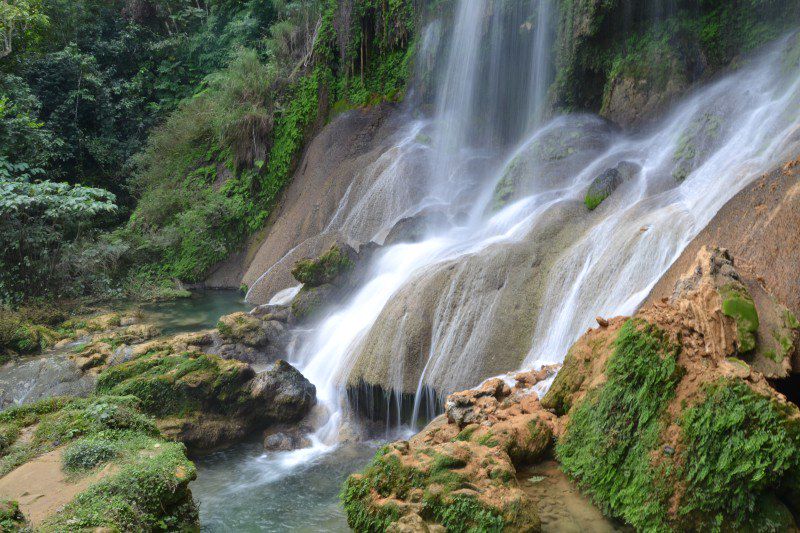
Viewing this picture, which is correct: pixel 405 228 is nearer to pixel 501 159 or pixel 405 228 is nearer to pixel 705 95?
pixel 501 159

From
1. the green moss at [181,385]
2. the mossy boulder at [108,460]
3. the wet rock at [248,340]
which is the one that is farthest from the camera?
the wet rock at [248,340]

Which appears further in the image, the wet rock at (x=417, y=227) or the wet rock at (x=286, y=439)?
the wet rock at (x=417, y=227)

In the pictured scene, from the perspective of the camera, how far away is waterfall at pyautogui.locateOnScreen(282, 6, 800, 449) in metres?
8.39

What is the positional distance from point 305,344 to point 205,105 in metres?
15.0

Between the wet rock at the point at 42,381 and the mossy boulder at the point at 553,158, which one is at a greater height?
the mossy boulder at the point at 553,158

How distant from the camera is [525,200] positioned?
13.0 metres

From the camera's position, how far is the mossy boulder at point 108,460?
→ 504 centimetres

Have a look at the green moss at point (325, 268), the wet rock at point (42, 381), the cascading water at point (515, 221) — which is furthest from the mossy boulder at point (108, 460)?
the green moss at point (325, 268)

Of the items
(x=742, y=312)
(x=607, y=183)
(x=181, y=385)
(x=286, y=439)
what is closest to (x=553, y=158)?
(x=607, y=183)

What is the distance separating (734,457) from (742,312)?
131 cm

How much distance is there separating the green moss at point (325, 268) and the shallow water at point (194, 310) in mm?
3494

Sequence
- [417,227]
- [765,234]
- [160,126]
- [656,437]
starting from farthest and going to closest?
[160,126]
[417,227]
[765,234]
[656,437]

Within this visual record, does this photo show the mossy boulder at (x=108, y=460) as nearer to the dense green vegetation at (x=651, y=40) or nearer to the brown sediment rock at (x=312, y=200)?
the brown sediment rock at (x=312, y=200)

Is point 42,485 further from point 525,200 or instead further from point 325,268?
point 525,200
